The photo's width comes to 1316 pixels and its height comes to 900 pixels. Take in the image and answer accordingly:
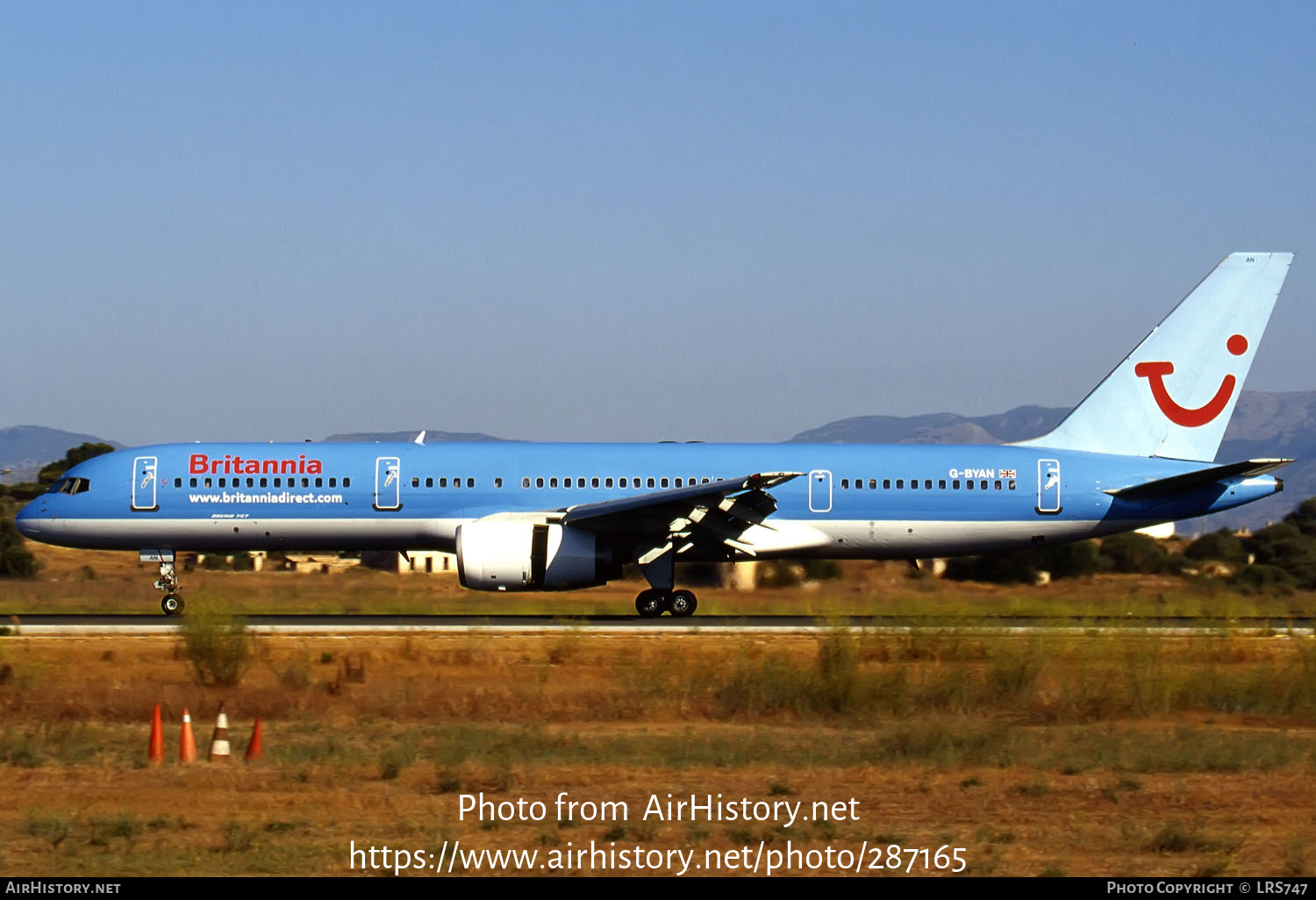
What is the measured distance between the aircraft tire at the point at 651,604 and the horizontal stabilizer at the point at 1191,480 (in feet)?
29.3

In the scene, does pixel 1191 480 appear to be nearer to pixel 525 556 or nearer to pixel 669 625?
pixel 669 625

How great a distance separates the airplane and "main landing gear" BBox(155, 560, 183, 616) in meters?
0.03

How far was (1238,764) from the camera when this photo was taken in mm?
14195

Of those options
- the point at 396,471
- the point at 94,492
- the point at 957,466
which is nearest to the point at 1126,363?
the point at 957,466

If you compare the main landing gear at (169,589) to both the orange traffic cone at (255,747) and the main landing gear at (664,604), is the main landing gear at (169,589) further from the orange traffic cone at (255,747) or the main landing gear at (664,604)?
the orange traffic cone at (255,747)

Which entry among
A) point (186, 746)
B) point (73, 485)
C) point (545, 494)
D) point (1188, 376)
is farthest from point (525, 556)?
point (1188, 376)

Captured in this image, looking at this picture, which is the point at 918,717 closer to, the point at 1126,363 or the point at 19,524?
the point at 1126,363

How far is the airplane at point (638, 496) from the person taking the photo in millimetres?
29359

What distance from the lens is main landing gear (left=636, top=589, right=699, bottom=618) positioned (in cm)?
2881

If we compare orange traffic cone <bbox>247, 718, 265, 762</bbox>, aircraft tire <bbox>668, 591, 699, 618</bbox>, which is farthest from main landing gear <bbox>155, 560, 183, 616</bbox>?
orange traffic cone <bbox>247, 718, 265, 762</bbox>

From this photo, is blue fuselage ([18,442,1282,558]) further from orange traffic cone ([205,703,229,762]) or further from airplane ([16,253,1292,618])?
orange traffic cone ([205,703,229,762])

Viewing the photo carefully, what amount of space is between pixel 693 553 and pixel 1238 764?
51.9ft

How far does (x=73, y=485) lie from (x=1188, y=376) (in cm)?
2197

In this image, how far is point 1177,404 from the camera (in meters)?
31.2
